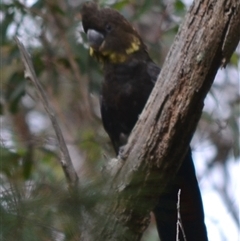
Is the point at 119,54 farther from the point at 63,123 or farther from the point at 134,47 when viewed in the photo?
the point at 63,123

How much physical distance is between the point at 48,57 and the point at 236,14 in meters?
1.69

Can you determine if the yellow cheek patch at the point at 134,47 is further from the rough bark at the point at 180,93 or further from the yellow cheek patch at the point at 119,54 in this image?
the rough bark at the point at 180,93

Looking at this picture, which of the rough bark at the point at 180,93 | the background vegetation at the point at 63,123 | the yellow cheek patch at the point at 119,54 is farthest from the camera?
the yellow cheek patch at the point at 119,54

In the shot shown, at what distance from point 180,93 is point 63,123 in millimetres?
2145

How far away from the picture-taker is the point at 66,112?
5258 mm

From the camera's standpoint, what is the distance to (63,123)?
427 cm

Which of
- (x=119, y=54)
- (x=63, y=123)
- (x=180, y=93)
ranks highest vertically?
(x=63, y=123)

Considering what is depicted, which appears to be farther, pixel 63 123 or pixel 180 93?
pixel 63 123

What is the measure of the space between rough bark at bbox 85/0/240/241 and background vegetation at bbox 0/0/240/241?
0.16m

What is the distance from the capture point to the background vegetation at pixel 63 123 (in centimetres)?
126

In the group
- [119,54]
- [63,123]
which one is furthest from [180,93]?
[63,123]

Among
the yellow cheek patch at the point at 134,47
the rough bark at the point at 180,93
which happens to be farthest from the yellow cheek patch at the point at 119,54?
the rough bark at the point at 180,93

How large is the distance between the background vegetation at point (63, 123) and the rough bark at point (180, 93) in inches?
6.3

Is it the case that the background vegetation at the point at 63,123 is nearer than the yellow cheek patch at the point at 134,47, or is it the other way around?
the background vegetation at the point at 63,123
